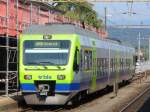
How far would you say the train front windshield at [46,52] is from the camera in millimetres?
21625

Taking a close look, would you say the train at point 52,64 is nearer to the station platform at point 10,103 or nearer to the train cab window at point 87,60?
the train cab window at point 87,60

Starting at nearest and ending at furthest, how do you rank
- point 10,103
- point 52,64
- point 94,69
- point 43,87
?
point 43,87 < point 52,64 < point 10,103 < point 94,69

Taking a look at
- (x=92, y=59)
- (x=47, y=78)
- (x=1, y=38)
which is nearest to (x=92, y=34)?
(x=92, y=59)

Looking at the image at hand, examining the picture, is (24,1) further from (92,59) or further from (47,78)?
(47,78)

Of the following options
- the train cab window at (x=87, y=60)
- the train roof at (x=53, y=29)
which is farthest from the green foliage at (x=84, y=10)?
the train roof at (x=53, y=29)

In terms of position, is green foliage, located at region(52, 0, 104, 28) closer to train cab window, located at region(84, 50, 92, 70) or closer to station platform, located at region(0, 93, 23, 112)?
train cab window, located at region(84, 50, 92, 70)

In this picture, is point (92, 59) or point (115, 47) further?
point (115, 47)

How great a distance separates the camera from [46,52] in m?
21.8

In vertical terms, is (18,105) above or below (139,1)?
below

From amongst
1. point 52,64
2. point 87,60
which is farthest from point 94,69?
point 52,64

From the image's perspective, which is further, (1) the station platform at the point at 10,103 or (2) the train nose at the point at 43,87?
(2) the train nose at the point at 43,87

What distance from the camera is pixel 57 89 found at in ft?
70.0

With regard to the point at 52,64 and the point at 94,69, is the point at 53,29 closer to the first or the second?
the point at 52,64

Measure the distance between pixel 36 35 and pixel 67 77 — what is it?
2.20 metres
